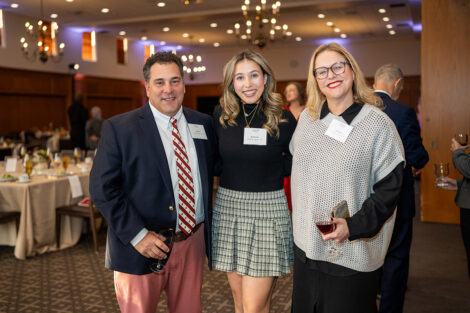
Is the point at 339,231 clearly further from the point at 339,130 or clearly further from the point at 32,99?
the point at 32,99

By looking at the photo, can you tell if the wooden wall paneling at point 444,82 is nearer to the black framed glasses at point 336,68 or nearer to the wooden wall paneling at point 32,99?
the black framed glasses at point 336,68

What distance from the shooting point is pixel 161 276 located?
7.20 feet

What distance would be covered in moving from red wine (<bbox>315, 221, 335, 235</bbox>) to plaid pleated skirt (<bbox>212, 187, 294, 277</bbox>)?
593mm

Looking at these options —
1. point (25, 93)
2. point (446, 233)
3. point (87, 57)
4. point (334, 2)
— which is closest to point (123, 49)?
point (87, 57)

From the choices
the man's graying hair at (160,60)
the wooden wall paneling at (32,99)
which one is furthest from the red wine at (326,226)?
the wooden wall paneling at (32,99)

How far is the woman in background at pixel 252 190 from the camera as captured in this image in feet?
7.68

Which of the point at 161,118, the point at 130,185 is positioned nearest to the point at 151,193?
the point at 130,185

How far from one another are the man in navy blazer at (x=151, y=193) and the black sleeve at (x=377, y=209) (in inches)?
30.9

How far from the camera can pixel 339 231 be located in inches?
69.0

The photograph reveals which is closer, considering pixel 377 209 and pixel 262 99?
pixel 377 209

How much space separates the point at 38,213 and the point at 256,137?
3619mm

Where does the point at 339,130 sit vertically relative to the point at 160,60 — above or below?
below

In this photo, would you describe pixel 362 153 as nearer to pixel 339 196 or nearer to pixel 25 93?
pixel 339 196

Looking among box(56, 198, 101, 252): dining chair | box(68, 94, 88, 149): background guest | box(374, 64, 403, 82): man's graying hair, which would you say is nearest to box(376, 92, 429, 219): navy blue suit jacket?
box(374, 64, 403, 82): man's graying hair
